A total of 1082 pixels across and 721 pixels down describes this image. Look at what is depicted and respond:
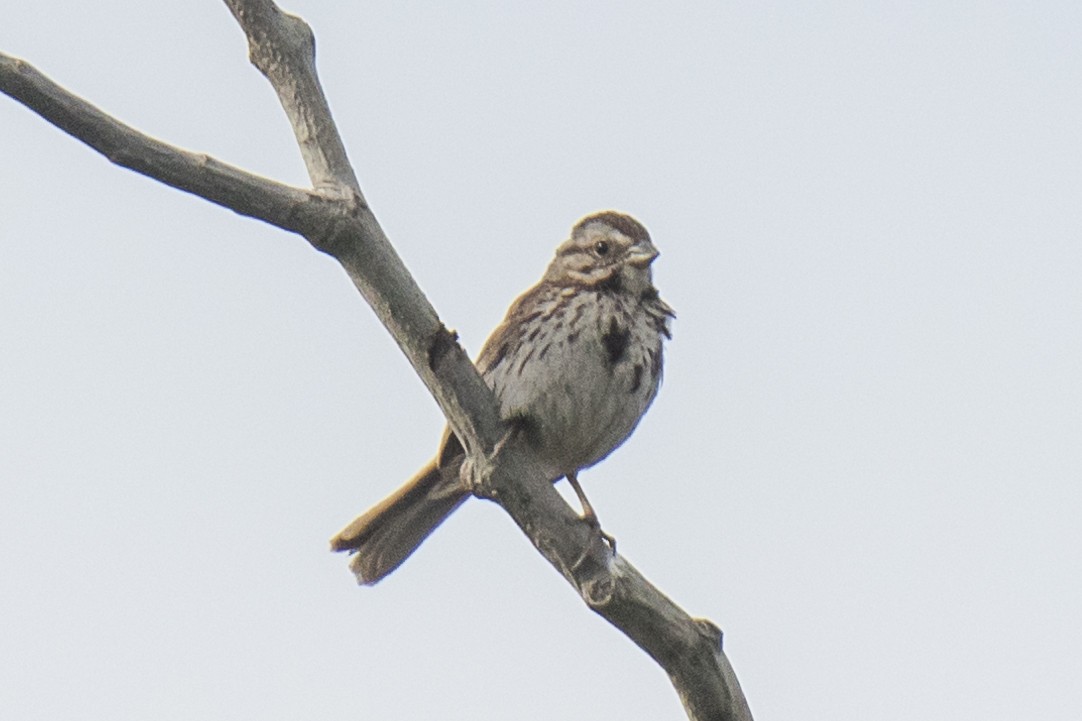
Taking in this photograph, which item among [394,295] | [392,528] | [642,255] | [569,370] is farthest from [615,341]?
[394,295]

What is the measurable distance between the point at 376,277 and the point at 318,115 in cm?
55

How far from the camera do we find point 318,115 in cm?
507

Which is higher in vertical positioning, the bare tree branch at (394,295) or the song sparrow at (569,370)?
the song sparrow at (569,370)

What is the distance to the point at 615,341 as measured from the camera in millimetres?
6852

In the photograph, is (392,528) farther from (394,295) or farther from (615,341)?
(394,295)

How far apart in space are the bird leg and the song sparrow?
1 cm

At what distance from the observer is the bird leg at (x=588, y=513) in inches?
229

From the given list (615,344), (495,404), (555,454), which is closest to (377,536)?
(555,454)

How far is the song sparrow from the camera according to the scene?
6633 mm

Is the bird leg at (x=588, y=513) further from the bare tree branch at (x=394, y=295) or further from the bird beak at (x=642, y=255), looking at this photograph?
the bird beak at (x=642, y=255)

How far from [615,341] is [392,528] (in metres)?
1.33

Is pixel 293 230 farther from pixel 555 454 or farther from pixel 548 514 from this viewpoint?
pixel 555 454

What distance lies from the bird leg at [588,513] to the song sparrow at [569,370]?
0.5 inches

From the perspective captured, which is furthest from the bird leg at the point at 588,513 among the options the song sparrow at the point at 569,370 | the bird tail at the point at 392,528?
the bird tail at the point at 392,528
